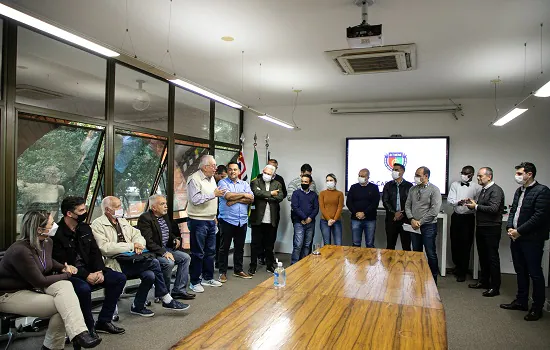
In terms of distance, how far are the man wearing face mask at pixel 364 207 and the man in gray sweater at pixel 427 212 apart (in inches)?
33.9

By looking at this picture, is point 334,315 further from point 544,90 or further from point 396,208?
point 396,208

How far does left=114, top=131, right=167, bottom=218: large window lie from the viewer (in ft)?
16.1

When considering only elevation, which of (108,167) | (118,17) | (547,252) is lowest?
(547,252)

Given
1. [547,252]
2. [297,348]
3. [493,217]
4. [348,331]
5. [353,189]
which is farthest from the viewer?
[353,189]

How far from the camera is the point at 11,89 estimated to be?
11.5 ft

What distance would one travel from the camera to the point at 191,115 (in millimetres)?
6480

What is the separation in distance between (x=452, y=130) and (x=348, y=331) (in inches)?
241

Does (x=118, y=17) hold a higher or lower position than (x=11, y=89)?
higher

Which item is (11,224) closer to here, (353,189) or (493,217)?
(353,189)

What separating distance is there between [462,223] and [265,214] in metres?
3.13

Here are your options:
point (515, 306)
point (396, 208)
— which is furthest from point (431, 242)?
point (515, 306)

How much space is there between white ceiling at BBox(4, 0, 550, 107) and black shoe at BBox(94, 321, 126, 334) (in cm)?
A: 249

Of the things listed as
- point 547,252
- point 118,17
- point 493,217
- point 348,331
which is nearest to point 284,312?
point 348,331

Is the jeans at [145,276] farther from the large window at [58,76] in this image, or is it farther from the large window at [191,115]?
the large window at [191,115]
